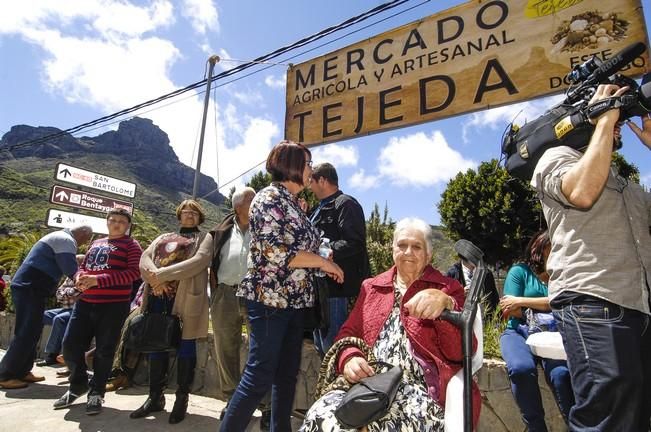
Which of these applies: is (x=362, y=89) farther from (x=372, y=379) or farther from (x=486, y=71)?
(x=372, y=379)

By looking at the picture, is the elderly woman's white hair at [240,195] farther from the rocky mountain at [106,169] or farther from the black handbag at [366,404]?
the rocky mountain at [106,169]

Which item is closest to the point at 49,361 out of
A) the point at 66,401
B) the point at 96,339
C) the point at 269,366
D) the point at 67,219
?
the point at 66,401

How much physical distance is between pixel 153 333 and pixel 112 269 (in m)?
0.92

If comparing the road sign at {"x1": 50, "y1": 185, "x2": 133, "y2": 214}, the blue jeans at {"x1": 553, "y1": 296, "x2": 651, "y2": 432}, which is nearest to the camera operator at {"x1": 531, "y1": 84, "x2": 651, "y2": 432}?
the blue jeans at {"x1": 553, "y1": 296, "x2": 651, "y2": 432}

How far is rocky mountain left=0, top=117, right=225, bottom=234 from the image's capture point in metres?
58.7

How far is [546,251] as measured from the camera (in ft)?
9.83

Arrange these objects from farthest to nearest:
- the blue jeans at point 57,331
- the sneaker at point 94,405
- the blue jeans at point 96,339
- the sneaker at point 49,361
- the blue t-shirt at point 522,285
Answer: the sneaker at point 49,361, the blue jeans at point 57,331, the blue jeans at point 96,339, the sneaker at point 94,405, the blue t-shirt at point 522,285

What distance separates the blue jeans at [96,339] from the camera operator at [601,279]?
12.3ft

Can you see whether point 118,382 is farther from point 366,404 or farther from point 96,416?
point 366,404

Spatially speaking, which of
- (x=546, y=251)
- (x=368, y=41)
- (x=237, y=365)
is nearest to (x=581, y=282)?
(x=546, y=251)

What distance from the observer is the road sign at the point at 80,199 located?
28.0ft

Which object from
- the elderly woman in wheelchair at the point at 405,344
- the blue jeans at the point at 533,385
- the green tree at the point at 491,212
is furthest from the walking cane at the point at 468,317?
the green tree at the point at 491,212

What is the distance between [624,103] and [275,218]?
188 cm

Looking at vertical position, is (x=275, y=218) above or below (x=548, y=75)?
below
